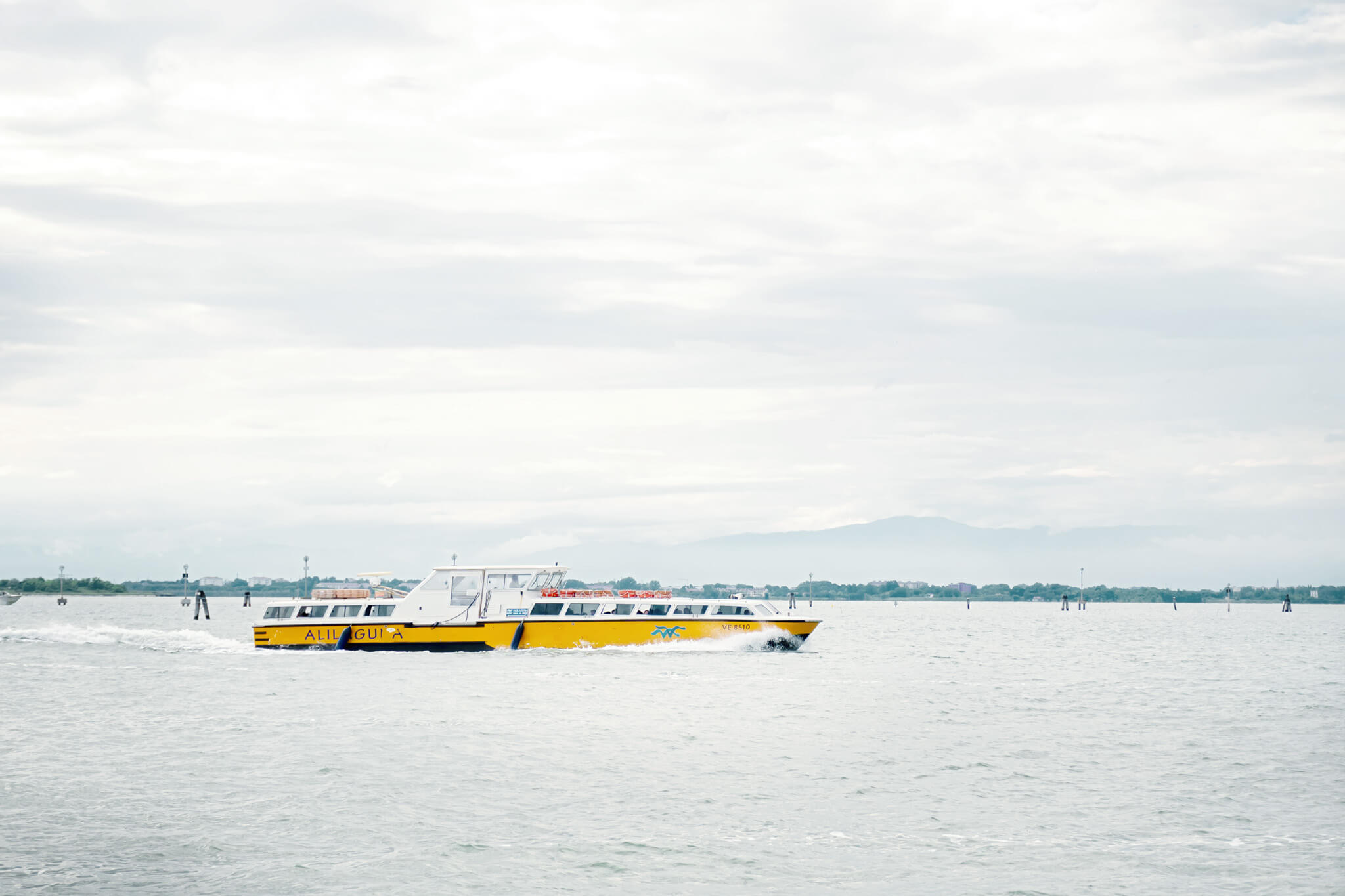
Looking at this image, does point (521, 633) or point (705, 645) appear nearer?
point (521, 633)

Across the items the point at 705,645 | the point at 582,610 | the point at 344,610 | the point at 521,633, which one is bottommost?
the point at 705,645

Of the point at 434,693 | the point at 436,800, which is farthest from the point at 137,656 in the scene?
the point at 436,800

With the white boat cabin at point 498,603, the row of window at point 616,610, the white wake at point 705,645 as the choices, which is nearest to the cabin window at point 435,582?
the white boat cabin at point 498,603

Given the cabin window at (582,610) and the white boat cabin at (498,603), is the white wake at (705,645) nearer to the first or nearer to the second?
the white boat cabin at (498,603)

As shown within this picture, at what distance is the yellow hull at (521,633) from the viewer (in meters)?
69.8

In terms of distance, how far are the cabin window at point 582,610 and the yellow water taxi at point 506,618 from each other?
37 millimetres

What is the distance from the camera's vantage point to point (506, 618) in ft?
229

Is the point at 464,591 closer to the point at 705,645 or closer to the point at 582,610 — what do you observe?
the point at 582,610

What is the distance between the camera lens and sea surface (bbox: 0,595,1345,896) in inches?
918

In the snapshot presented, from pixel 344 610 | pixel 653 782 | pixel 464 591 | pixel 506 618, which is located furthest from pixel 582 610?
pixel 653 782

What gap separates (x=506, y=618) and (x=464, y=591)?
9.36ft

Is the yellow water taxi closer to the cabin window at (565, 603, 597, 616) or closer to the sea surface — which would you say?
the cabin window at (565, 603, 597, 616)

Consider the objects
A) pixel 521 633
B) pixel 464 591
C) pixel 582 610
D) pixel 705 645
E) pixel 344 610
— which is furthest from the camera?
pixel 344 610

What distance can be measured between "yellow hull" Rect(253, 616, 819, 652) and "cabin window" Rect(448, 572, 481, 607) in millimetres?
1456
